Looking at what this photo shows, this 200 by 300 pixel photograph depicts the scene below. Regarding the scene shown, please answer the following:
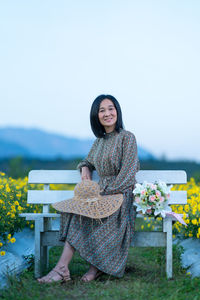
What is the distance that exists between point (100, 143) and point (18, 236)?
1497 millimetres

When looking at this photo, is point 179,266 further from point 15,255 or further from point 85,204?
point 15,255

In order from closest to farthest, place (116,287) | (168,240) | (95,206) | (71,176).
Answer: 1. (116,287)
2. (95,206)
3. (168,240)
4. (71,176)

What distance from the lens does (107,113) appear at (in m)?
3.58

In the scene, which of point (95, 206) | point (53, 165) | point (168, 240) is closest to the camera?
point (95, 206)

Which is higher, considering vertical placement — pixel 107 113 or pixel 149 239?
pixel 107 113

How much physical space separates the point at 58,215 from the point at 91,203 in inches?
14.6

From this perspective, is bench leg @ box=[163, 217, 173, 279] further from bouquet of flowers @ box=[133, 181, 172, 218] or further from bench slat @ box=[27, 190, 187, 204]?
bench slat @ box=[27, 190, 187, 204]

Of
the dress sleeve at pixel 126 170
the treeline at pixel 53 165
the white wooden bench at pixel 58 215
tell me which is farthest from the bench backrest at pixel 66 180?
the treeline at pixel 53 165

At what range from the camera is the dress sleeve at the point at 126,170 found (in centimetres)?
330

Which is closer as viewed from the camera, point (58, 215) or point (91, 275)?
point (91, 275)

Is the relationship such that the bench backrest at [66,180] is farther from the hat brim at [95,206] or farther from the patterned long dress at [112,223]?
the hat brim at [95,206]

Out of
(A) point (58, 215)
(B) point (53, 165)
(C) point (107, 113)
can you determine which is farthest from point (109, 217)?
(B) point (53, 165)

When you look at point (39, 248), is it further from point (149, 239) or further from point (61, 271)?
point (149, 239)

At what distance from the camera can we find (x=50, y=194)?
3.79m
